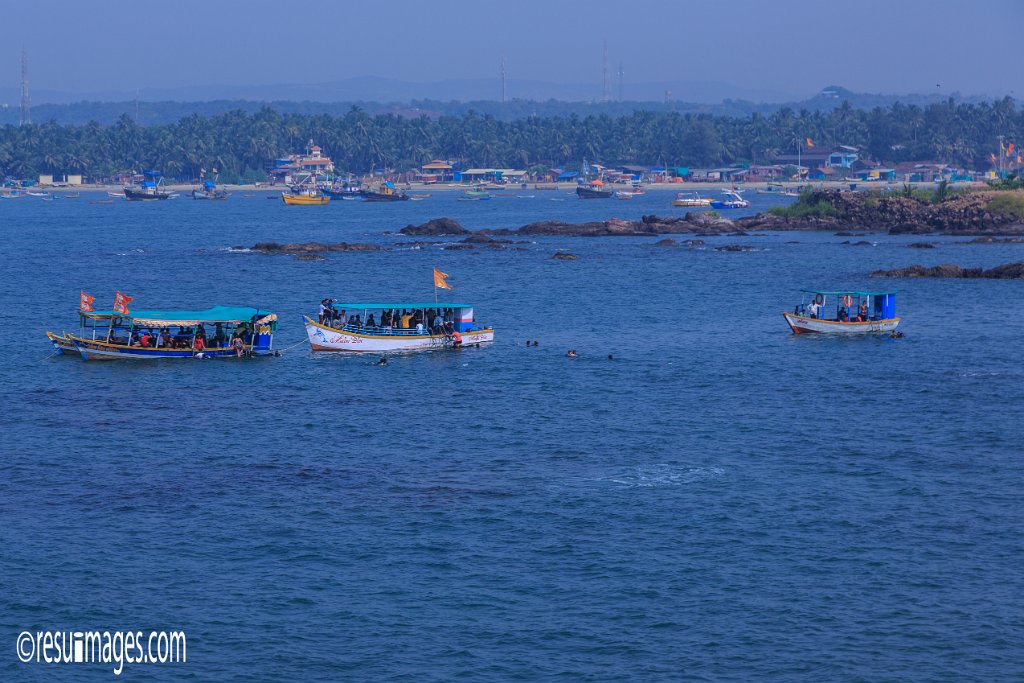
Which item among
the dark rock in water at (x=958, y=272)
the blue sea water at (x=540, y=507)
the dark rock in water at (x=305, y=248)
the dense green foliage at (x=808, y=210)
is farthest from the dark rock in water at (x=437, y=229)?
the blue sea water at (x=540, y=507)

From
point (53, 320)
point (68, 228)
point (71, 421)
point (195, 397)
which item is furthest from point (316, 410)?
point (68, 228)

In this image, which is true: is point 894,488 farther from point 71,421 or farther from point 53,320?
point 53,320

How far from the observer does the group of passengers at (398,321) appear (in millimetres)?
70750

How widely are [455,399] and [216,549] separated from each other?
22.5 metres

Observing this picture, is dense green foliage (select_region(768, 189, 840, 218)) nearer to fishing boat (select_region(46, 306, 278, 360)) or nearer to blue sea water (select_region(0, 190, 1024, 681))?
blue sea water (select_region(0, 190, 1024, 681))

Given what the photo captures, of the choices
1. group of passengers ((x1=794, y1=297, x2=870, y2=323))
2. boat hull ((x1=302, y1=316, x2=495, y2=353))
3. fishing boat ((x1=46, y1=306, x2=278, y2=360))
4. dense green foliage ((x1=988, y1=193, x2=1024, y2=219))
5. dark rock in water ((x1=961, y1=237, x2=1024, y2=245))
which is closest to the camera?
fishing boat ((x1=46, y1=306, x2=278, y2=360))

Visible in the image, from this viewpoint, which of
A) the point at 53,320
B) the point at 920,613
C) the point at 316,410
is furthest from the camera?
the point at 53,320

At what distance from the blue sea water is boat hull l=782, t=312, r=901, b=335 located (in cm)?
104

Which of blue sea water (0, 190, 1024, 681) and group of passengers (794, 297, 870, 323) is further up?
group of passengers (794, 297, 870, 323)

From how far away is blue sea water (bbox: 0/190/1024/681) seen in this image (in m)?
31.8

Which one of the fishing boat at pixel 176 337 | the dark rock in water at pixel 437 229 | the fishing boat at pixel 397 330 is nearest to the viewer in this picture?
the fishing boat at pixel 176 337

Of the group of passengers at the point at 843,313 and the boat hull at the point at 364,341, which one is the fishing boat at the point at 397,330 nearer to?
the boat hull at the point at 364,341

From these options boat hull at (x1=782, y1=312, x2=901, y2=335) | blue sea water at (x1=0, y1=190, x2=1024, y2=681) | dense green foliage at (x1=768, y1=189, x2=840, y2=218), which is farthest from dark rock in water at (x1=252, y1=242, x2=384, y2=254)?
boat hull at (x1=782, y1=312, x2=901, y2=335)

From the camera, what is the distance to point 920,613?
33250mm
